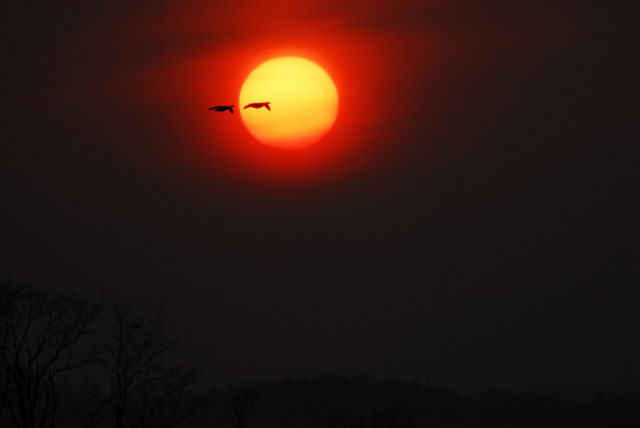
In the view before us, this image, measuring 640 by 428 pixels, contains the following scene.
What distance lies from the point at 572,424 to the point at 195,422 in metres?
55.2

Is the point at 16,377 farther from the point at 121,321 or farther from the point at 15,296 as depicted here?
the point at 121,321

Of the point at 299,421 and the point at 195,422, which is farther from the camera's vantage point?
the point at 299,421

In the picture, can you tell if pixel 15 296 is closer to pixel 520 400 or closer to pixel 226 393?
pixel 226 393

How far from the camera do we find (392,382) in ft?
408

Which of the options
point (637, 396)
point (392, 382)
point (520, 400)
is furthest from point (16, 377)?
point (637, 396)

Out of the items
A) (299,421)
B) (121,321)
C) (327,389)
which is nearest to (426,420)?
(327,389)

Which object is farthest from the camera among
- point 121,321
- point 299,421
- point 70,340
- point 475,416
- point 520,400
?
point 520,400

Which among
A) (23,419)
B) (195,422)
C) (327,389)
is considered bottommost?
(23,419)

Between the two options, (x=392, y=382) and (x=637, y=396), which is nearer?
(x=392, y=382)

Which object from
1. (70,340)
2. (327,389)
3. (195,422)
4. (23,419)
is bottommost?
(23,419)

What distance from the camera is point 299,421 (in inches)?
3910

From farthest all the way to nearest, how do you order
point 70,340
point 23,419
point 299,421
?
point 299,421 < point 70,340 < point 23,419

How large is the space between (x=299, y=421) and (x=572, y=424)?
1694 inches

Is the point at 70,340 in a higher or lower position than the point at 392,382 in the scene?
lower
